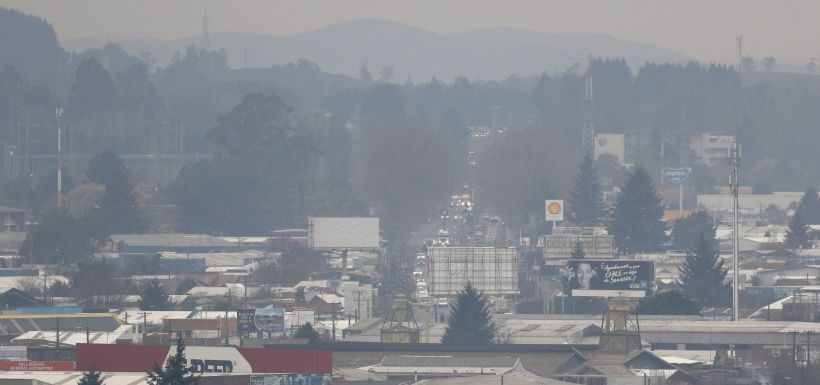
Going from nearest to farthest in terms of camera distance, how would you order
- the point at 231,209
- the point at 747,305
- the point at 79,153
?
the point at 747,305, the point at 231,209, the point at 79,153

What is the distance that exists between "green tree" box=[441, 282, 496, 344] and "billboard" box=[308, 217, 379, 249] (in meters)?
42.5

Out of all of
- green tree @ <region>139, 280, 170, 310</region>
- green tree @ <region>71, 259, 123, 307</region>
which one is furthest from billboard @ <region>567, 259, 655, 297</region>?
green tree @ <region>71, 259, 123, 307</region>

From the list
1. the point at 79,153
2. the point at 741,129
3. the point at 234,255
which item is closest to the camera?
the point at 234,255

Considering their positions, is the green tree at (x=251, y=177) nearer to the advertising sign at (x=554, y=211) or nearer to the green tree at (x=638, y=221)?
the advertising sign at (x=554, y=211)

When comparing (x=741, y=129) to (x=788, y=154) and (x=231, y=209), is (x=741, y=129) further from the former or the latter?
(x=231, y=209)

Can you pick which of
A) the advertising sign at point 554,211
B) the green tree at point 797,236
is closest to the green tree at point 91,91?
the advertising sign at point 554,211

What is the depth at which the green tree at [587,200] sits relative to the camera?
391ft

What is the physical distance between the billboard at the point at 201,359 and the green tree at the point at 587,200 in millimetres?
74445

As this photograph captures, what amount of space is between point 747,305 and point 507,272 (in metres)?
9.47

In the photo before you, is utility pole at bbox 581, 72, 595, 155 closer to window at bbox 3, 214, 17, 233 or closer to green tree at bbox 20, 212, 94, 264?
window at bbox 3, 214, 17, 233

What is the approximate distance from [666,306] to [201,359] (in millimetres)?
28354

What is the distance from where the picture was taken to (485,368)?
163ft

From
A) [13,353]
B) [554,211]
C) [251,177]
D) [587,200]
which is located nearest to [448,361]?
[13,353]

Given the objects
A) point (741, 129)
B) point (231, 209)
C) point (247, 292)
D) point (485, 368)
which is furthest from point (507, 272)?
point (741, 129)
